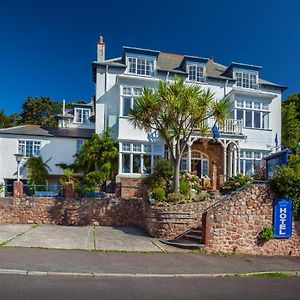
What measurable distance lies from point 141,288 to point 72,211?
10274 millimetres

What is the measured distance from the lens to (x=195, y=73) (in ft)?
78.7

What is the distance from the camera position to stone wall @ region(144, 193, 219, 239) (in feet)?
44.3

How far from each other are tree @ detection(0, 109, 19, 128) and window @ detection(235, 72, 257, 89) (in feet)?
122

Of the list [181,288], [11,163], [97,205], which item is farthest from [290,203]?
[11,163]

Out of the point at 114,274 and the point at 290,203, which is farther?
the point at 290,203

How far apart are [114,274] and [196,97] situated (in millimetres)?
8911

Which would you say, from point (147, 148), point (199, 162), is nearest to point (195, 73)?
point (199, 162)

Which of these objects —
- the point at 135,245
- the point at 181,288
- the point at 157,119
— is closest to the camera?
the point at 181,288

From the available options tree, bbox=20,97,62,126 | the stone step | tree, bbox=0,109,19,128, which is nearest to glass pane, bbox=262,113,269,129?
the stone step

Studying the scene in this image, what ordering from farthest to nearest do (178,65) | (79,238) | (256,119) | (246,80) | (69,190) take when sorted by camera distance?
(178,65) → (246,80) → (256,119) → (69,190) → (79,238)

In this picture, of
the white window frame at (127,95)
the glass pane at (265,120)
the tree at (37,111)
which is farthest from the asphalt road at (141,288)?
the tree at (37,111)

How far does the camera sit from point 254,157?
77.2 ft

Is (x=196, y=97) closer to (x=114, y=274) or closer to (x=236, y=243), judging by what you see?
(x=236, y=243)

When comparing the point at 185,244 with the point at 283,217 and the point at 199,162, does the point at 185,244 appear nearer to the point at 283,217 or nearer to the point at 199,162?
the point at 283,217
